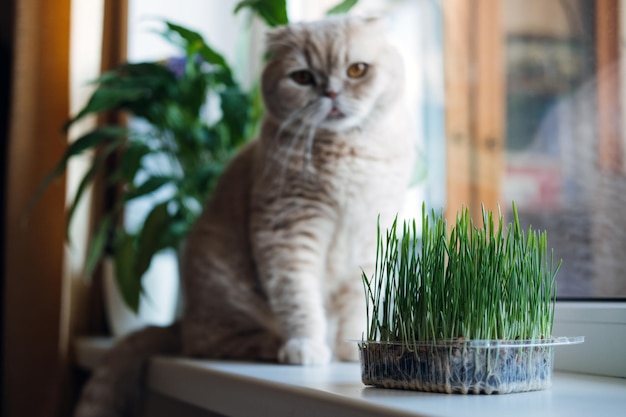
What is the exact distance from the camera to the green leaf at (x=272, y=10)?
1298 millimetres

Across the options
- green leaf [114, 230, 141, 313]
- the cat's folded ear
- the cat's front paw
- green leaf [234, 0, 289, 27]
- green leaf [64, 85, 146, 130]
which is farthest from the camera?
green leaf [114, 230, 141, 313]

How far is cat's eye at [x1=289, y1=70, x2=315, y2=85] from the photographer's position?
1144 mm

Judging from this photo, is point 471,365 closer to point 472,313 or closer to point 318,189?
point 472,313

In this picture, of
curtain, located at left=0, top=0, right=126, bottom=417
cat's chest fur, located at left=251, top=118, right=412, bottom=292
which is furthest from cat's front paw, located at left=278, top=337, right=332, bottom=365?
curtain, located at left=0, top=0, right=126, bottom=417

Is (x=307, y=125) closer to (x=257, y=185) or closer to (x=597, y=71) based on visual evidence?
(x=257, y=185)

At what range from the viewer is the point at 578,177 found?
44.4 inches

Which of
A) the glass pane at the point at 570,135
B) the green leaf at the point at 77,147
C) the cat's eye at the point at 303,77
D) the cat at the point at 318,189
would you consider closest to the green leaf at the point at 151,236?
the green leaf at the point at 77,147

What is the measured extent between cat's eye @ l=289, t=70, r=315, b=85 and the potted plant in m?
0.48

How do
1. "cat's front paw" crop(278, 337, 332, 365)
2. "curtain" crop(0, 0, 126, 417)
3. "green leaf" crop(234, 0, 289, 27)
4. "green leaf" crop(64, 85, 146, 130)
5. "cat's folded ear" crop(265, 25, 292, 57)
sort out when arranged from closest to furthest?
"cat's front paw" crop(278, 337, 332, 365), "cat's folded ear" crop(265, 25, 292, 57), "green leaf" crop(234, 0, 289, 27), "green leaf" crop(64, 85, 146, 130), "curtain" crop(0, 0, 126, 417)

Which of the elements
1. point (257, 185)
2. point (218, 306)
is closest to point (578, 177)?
point (257, 185)

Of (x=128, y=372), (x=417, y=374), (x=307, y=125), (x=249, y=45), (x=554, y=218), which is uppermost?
(x=249, y=45)

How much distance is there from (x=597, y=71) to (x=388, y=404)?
699 millimetres

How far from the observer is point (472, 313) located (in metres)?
0.68

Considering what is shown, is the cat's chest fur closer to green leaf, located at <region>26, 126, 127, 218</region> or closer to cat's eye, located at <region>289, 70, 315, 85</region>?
cat's eye, located at <region>289, 70, 315, 85</region>
